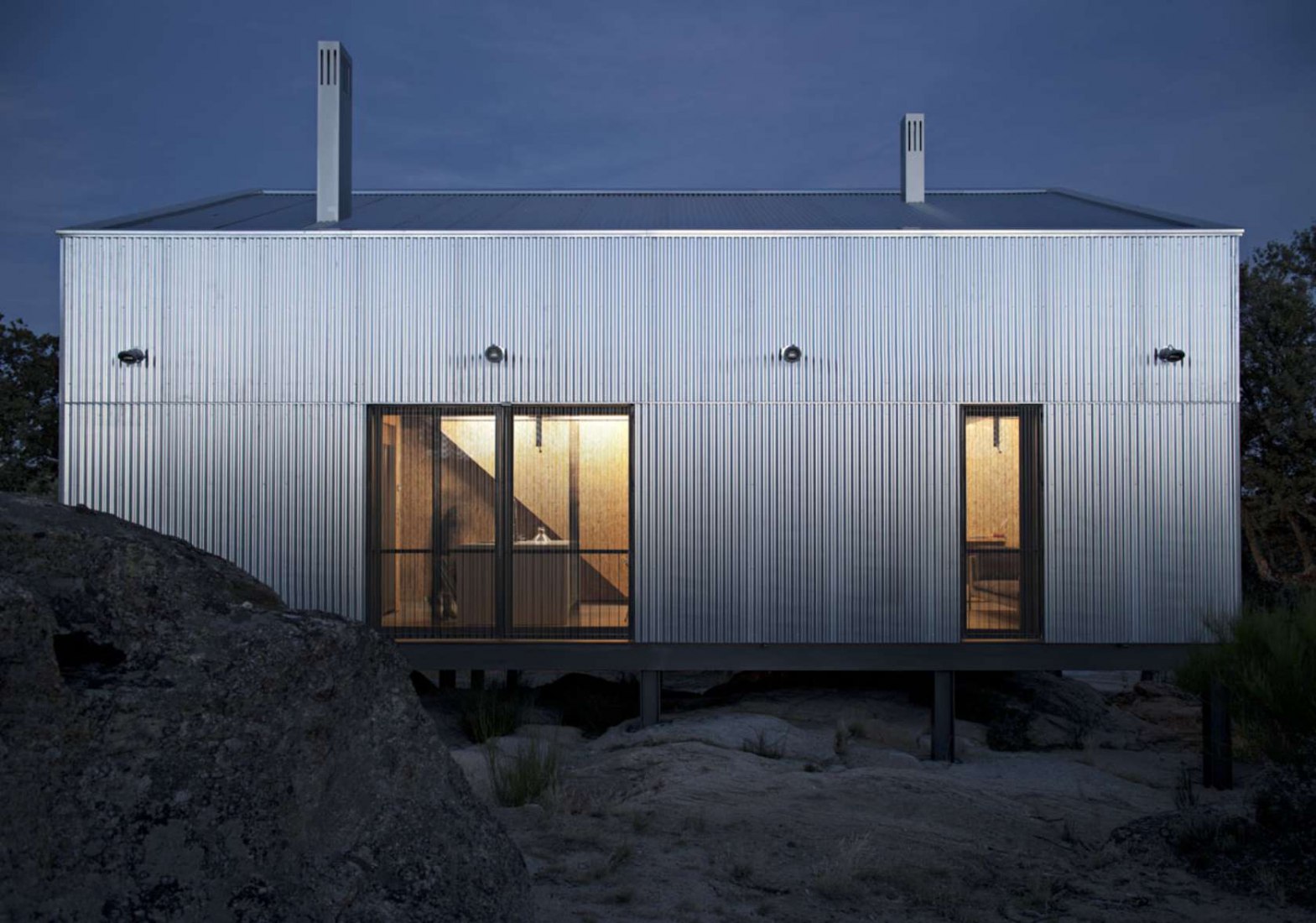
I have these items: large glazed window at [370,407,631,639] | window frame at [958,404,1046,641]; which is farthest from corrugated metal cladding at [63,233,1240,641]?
large glazed window at [370,407,631,639]

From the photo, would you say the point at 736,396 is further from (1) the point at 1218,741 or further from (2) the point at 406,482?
(1) the point at 1218,741

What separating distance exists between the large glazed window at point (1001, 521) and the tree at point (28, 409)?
14.2 m

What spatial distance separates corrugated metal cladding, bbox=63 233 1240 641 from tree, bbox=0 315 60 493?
8.54 meters

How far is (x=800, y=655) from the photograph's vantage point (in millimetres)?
10484

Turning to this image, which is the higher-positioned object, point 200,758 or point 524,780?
point 200,758

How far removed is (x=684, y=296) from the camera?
34.7 ft

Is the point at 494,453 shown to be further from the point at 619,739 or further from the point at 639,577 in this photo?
the point at 619,739

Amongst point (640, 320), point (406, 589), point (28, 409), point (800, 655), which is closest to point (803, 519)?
Answer: point (800, 655)

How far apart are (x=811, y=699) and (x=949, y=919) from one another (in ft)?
22.4

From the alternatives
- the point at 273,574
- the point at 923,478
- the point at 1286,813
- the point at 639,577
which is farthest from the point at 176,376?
the point at 1286,813

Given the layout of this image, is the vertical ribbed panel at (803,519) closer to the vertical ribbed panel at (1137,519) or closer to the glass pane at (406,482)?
the vertical ribbed panel at (1137,519)

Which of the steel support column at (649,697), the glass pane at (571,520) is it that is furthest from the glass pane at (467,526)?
the steel support column at (649,697)

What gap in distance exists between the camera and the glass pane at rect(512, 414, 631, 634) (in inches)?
416

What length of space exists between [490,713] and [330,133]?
20.3 feet
